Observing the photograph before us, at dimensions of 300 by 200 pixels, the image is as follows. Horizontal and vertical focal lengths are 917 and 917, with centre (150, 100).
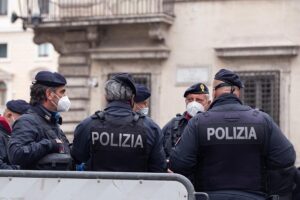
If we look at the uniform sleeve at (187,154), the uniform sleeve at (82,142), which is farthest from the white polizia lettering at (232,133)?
the uniform sleeve at (82,142)

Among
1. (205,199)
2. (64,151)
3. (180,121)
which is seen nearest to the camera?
(205,199)

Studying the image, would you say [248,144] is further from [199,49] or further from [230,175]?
[199,49]

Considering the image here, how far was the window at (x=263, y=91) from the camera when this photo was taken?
18.0 m

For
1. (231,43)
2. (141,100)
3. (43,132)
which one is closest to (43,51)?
(231,43)

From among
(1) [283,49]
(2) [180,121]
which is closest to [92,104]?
(1) [283,49]

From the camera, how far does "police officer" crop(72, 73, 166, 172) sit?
20.4ft

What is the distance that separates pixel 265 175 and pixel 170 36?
12.7 meters

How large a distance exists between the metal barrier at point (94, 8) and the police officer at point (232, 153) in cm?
1251

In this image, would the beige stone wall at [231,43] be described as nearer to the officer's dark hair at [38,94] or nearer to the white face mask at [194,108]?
the white face mask at [194,108]

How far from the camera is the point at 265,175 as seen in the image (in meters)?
6.27

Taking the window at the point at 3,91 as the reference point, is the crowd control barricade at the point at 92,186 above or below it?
above

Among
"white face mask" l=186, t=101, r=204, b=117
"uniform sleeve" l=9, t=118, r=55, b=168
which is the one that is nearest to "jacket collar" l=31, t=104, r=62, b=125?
"uniform sleeve" l=9, t=118, r=55, b=168

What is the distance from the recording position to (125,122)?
20.7 feet

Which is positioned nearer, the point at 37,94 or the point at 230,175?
the point at 230,175
